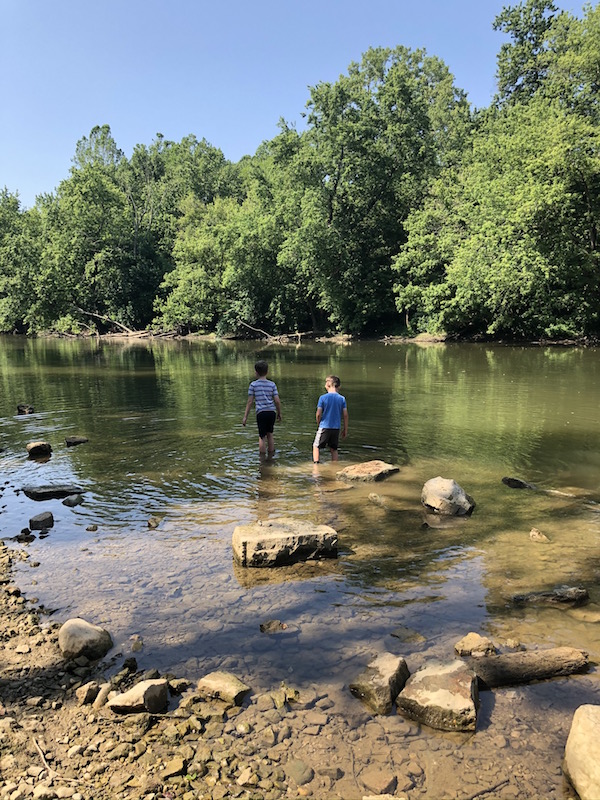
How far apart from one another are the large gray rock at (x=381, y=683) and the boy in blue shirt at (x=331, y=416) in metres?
6.18

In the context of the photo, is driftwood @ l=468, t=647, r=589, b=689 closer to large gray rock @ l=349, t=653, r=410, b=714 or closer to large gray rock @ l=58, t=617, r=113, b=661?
large gray rock @ l=349, t=653, r=410, b=714

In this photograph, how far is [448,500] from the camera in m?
7.79

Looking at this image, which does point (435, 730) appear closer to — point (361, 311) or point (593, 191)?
point (593, 191)

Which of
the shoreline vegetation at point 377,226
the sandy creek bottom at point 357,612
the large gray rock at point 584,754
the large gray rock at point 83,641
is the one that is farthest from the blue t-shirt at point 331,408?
the shoreline vegetation at point 377,226

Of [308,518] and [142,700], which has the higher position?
[142,700]

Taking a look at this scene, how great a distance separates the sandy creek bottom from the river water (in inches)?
1.0

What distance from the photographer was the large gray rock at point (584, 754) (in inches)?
121

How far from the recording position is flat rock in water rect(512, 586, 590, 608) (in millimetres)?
5250

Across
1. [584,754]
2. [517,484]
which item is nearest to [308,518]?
[517,484]

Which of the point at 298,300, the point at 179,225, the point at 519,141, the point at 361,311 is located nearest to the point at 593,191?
the point at 519,141

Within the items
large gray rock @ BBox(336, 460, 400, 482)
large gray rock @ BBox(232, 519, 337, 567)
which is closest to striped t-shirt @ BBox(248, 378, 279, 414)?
large gray rock @ BBox(336, 460, 400, 482)

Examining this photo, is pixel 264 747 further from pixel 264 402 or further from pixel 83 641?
pixel 264 402

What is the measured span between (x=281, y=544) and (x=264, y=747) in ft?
9.05

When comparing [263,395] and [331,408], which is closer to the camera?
[331,408]
